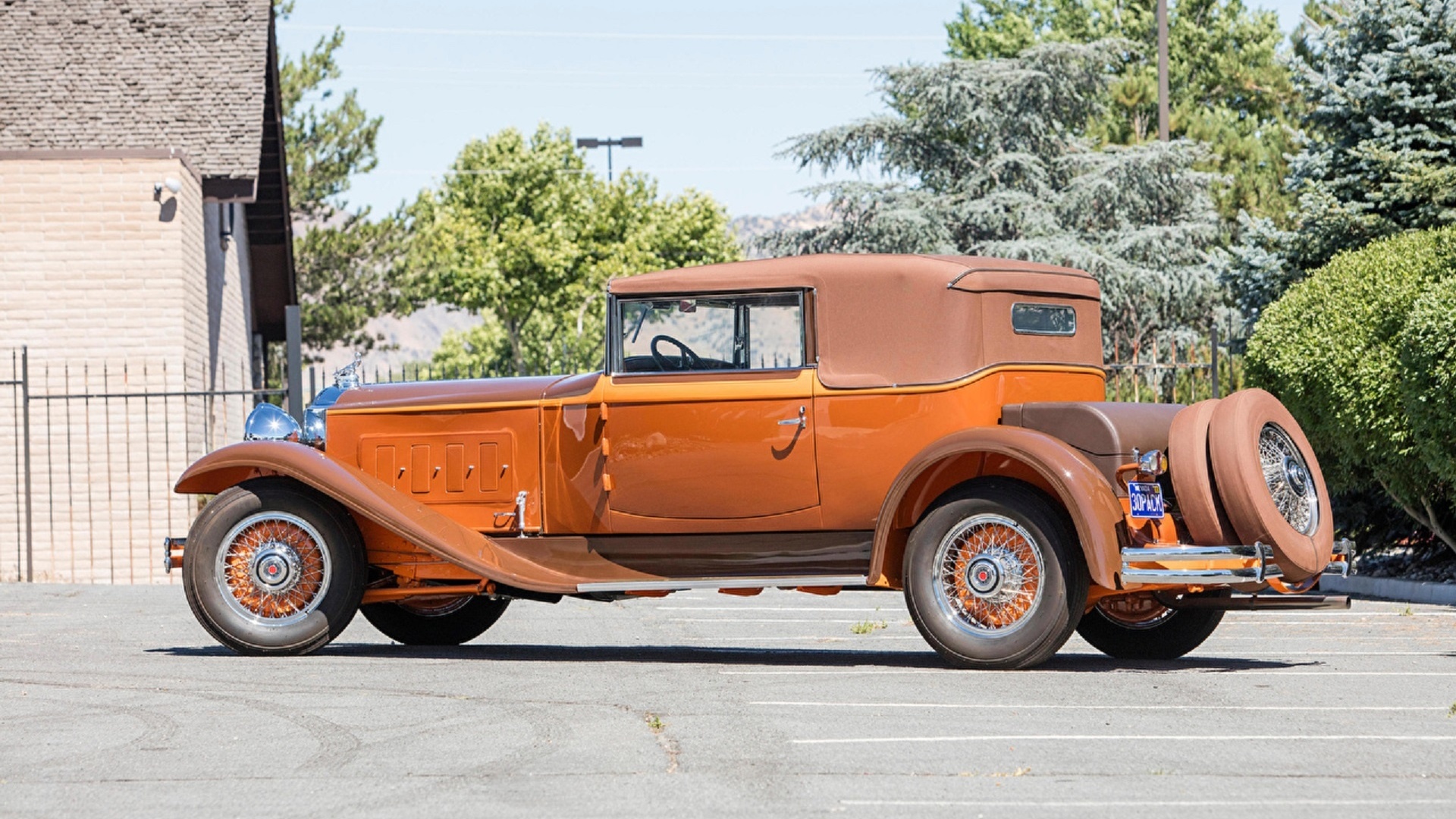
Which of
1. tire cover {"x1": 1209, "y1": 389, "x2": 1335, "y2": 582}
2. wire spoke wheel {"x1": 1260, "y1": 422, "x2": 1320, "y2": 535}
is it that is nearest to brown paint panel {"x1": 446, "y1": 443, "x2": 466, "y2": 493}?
tire cover {"x1": 1209, "y1": 389, "x2": 1335, "y2": 582}

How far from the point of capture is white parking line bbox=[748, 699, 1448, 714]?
279 inches

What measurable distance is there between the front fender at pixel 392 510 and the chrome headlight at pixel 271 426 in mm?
425

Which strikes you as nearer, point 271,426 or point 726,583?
point 726,583

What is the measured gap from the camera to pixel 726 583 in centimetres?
879

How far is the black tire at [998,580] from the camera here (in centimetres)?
817

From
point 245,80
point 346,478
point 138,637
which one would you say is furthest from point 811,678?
point 245,80

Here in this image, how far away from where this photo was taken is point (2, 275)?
59.8 feet

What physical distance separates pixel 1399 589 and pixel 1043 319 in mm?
6213

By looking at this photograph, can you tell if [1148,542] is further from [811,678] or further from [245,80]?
[245,80]

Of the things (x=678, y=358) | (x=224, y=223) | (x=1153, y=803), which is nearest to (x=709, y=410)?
(x=678, y=358)

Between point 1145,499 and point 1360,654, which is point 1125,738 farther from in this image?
point 1360,654

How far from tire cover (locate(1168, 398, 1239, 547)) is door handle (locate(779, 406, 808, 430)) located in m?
1.77

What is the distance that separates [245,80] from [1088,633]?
47.8 ft

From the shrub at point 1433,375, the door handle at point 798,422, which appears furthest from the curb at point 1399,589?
the door handle at point 798,422
